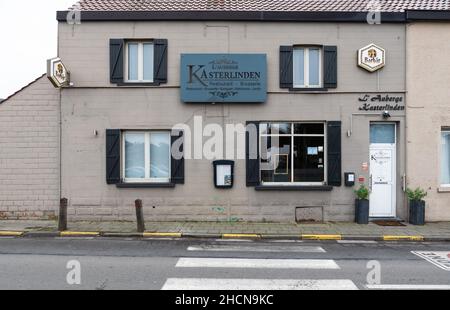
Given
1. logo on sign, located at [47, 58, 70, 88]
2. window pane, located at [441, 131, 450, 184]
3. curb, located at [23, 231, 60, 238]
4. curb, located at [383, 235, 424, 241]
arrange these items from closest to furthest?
curb, located at [383, 235, 424, 241] → curb, located at [23, 231, 60, 238] → logo on sign, located at [47, 58, 70, 88] → window pane, located at [441, 131, 450, 184]

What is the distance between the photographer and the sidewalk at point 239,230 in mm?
9844

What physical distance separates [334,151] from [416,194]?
271cm

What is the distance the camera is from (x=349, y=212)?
1177cm

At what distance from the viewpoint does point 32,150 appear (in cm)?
1188

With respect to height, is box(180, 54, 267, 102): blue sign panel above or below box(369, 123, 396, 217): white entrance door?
above

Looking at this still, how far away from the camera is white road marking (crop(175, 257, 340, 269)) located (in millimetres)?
7102

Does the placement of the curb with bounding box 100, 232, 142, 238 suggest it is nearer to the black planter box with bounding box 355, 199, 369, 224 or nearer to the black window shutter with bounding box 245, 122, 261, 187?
the black window shutter with bounding box 245, 122, 261, 187

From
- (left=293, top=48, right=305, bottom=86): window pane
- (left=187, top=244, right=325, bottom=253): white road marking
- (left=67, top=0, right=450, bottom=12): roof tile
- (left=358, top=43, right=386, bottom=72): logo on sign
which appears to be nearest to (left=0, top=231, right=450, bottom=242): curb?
(left=187, top=244, right=325, bottom=253): white road marking

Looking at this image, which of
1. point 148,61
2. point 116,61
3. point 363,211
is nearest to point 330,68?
point 363,211

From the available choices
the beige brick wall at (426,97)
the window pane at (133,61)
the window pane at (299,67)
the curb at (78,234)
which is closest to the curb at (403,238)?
the beige brick wall at (426,97)

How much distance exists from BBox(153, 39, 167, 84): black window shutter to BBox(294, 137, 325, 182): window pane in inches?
177

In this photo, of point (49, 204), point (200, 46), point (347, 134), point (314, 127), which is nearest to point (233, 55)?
point (200, 46)

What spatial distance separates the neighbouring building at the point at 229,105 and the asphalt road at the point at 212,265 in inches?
96.1
